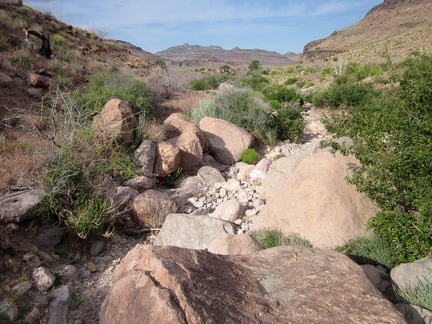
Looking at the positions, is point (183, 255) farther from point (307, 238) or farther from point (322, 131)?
point (322, 131)

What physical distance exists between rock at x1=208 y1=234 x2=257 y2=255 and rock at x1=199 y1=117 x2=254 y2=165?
3668 mm

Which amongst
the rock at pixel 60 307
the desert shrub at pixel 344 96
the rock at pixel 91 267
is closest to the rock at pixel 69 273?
the rock at pixel 91 267

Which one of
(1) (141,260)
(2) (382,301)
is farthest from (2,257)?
(2) (382,301)

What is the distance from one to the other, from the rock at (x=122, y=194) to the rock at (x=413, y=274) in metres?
3.55

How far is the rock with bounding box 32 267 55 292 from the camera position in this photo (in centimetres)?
334

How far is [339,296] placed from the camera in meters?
2.23

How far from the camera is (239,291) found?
227 centimetres

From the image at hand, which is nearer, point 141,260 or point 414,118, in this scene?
point 141,260

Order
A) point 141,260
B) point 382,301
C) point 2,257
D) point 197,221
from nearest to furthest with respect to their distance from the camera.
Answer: point 382,301, point 141,260, point 2,257, point 197,221

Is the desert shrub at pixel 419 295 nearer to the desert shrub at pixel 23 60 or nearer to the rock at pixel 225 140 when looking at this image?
the rock at pixel 225 140

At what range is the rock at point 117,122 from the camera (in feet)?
20.0

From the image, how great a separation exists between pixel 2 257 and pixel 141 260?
2071 mm

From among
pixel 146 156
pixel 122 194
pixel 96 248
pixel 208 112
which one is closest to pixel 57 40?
pixel 208 112

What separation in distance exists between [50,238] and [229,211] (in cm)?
251
